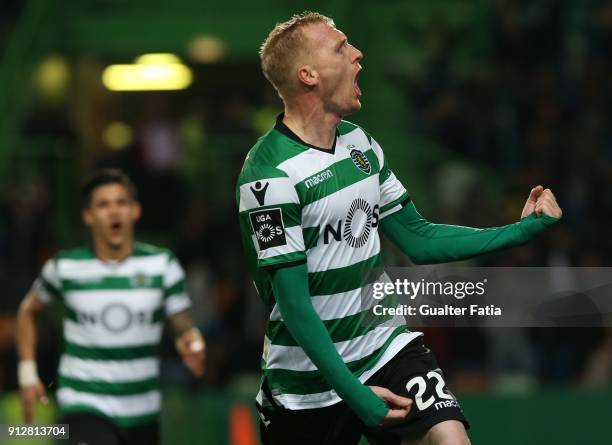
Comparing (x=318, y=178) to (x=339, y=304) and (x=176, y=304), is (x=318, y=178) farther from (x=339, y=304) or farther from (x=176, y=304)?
(x=176, y=304)

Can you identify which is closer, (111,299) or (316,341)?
(316,341)

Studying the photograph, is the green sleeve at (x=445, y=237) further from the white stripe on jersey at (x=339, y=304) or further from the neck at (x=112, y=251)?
the neck at (x=112, y=251)

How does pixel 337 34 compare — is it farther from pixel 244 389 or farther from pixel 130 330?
pixel 244 389

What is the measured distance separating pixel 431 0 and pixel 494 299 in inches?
314

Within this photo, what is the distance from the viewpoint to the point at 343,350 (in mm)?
5336

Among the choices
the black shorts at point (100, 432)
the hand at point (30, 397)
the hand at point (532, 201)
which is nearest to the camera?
the hand at point (532, 201)

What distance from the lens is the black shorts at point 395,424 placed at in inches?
204

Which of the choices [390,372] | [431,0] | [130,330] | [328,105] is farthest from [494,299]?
[431,0]

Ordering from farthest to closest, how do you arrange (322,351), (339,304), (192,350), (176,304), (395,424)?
(176,304)
(192,350)
(339,304)
(395,424)
(322,351)

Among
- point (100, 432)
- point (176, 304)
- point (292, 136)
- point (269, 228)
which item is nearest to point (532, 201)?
point (292, 136)

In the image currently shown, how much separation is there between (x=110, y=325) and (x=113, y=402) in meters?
0.41

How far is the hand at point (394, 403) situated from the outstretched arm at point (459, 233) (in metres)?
0.74

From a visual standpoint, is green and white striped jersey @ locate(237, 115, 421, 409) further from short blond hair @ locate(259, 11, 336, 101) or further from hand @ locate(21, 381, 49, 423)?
hand @ locate(21, 381, 49, 423)

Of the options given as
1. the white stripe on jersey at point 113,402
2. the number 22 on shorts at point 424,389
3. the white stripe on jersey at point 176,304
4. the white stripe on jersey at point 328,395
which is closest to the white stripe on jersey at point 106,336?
the white stripe on jersey at point 176,304
